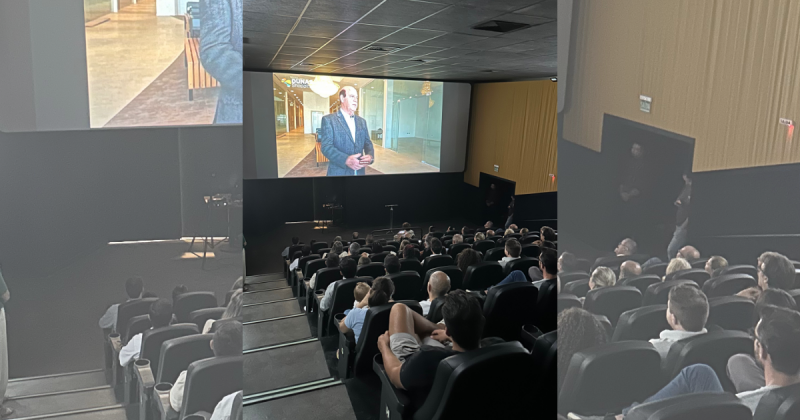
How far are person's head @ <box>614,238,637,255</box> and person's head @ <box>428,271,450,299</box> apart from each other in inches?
59.1

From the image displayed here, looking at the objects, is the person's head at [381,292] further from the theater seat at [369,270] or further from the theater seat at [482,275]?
the theater seat at [369,270]

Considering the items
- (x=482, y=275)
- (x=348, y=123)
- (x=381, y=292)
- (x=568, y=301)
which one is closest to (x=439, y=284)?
(x=381, y=292)

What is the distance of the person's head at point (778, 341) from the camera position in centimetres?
193

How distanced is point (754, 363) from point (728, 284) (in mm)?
363

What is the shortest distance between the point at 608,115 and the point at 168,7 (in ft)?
7.40

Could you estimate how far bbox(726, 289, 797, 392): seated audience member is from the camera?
78.2 inches

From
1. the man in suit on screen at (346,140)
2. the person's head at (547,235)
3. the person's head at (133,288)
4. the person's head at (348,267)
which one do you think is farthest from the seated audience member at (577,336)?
the man in suit on screen at (346,140)

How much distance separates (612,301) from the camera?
102 inches

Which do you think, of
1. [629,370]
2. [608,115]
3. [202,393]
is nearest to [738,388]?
[629,370]

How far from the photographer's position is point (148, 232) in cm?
186

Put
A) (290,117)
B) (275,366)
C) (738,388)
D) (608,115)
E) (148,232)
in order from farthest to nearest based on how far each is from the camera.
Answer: (290,117) → (275,366) → (608,115) → (738,388) → (148,232)

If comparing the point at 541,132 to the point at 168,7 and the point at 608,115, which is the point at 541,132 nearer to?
the point at 608,115

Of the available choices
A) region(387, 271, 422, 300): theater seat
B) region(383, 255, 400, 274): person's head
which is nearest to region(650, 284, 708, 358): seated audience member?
region(387, 271, 422, 300): theater seat

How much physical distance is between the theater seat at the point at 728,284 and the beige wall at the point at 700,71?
1.76ft
